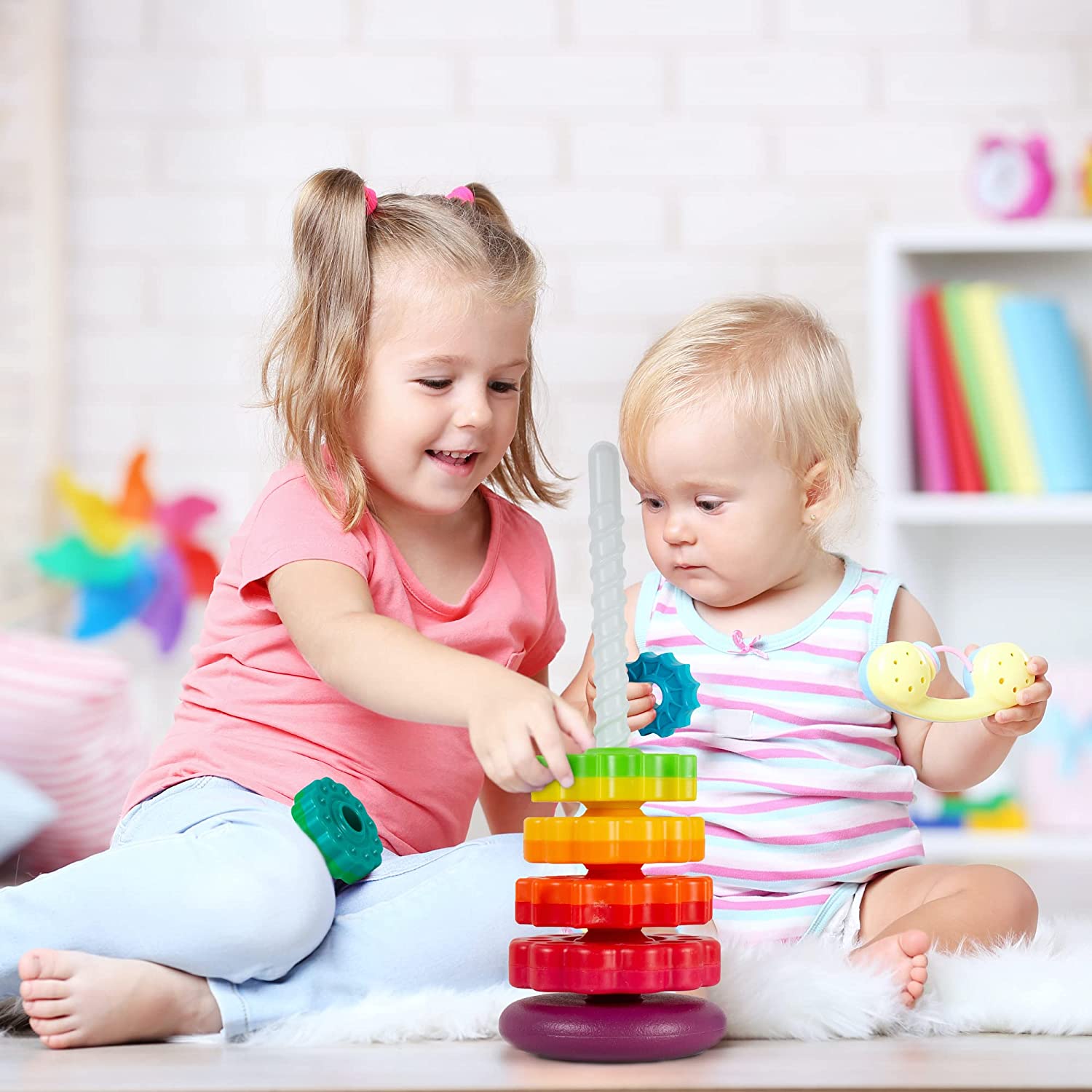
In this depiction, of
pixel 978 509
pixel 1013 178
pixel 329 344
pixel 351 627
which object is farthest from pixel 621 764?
pixel 1013 178

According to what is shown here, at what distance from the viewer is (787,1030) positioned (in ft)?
3.06

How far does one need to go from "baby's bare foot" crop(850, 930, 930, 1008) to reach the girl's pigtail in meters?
0.49

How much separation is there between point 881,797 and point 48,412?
66.1 inches

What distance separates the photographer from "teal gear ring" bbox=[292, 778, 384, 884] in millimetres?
1066

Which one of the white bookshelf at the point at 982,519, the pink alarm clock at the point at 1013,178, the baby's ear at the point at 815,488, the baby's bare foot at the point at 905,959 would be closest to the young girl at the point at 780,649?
the baby's ear at the point at 815,488

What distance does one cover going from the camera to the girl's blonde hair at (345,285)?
1200 mm

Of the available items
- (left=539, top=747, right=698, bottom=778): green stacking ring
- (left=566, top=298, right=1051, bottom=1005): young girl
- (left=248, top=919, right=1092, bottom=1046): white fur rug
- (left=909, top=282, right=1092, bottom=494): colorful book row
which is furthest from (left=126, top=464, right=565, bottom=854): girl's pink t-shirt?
(left=909, top=282, right=1092, bottom=494): colorful book row

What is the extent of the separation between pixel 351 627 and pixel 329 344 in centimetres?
27

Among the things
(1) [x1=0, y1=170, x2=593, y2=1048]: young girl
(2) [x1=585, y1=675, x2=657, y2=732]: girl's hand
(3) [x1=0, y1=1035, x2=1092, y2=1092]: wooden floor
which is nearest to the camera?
(3) [x1=0, y1=1035, x2=1092, y2=1092]: wooden floor

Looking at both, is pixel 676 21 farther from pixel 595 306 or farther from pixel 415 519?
pixel 415 519

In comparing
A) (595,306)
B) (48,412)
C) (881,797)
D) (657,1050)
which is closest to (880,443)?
(595,306)

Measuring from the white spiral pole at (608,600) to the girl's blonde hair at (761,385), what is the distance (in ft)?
0.88

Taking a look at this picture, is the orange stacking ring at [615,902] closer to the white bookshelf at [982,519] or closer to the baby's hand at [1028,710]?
the baby's hand at [1028,710]

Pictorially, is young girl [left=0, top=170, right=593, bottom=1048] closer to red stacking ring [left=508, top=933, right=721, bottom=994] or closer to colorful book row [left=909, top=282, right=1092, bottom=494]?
red stacking ring [left=508, top=933, right=721, bottom=994]
